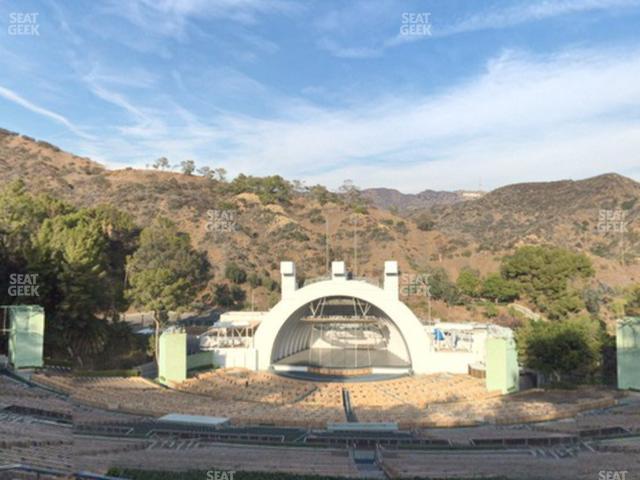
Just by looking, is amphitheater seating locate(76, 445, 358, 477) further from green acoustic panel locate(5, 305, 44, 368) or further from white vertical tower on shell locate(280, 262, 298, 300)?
white vertical tower on shell locate(280, 262, 298, 300)

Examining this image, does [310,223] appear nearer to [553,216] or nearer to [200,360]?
[553,216]

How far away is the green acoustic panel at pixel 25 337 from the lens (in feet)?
93.4

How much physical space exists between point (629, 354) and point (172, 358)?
2550cm

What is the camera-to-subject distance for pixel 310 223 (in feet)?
295

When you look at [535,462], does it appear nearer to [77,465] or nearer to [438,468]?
[438,468]

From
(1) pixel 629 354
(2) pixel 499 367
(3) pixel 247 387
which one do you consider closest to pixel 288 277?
(3) pixel 247 387

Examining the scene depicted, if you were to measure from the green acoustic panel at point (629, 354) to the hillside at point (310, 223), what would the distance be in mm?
30649

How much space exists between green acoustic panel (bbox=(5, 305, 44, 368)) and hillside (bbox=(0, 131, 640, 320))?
113ft

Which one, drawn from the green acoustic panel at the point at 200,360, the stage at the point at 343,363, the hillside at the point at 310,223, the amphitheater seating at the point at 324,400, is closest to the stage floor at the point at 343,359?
the stage at the point at 343,363

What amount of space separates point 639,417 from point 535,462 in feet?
30.8

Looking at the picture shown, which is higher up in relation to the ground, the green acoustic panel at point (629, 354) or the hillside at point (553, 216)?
the hillside at point (553, 216)

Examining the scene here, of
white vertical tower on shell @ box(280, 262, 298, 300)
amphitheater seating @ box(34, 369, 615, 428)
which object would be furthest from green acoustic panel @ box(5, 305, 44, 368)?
white vertical tower on shell @ box(280, 262, 298, 300)

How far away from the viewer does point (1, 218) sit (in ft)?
156

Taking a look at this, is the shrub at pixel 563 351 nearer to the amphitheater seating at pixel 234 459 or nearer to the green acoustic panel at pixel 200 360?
the green acoustic panel at pixel 200 360
